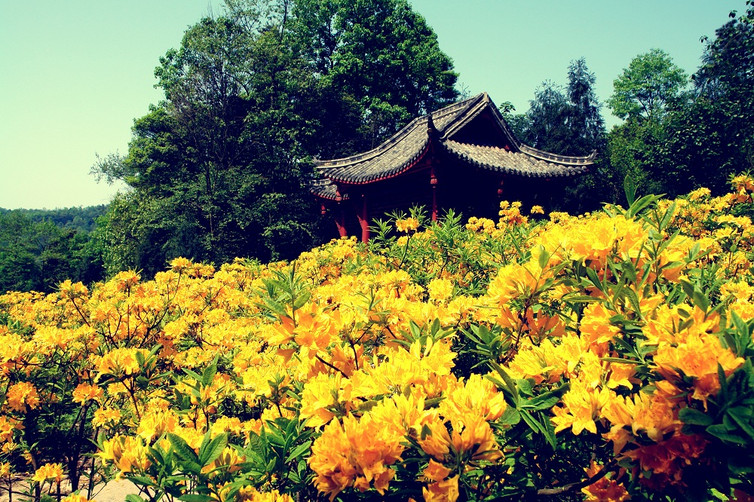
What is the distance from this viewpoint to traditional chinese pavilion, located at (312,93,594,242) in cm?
943

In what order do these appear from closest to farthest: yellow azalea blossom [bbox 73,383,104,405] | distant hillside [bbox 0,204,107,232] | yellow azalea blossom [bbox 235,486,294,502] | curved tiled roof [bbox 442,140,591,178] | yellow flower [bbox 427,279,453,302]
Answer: yellow azalea blossom [bbox 235,486,294,502] < yellow flower [bbox 427,279,453,302] < yellow azalea blossom [bbox 73,383,104,405] < curved tiled roof [bbox 442,140,591,178] < distant hillside [bbox 0,204,107,232]

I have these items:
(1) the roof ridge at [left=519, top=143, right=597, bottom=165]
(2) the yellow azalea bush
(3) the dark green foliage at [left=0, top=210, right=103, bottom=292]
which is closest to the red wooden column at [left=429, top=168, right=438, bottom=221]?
(1) the roof ridge at [left=519, top=143, right=597, bottom=165]

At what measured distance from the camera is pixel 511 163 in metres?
10.7

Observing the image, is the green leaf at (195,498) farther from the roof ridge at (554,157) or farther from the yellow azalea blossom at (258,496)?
the roof ridge at (554,157)

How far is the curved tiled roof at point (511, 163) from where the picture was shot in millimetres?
9555

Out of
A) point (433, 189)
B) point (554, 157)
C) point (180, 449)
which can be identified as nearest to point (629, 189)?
point (180, 449)

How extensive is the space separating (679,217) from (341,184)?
8.93 meters

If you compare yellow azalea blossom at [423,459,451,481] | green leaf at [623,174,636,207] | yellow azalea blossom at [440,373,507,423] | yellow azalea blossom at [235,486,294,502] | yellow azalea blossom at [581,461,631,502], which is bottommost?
yellow azalea blossom at [581,461,631,502]

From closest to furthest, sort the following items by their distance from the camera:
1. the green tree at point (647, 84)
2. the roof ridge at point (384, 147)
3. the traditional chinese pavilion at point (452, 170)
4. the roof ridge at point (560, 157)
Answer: the traditional chinese pavilion at point (452, 170) → the roof ridge at point (560, 157) → the roof ridge at point (384, 147) → the green tree at point (647, 84)

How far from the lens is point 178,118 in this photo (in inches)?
563

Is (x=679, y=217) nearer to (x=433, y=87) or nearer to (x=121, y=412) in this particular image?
(x=121, y=412)

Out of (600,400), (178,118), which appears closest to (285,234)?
(178,118)

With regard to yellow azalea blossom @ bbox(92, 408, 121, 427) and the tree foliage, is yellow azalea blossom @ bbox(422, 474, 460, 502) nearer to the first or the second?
yellow azalea blossom @ bbox(92, 408, 121, 427)

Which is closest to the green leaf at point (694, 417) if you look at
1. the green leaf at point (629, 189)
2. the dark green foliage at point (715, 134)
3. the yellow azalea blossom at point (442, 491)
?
the yellow azalea blossom at point (442, 491)
